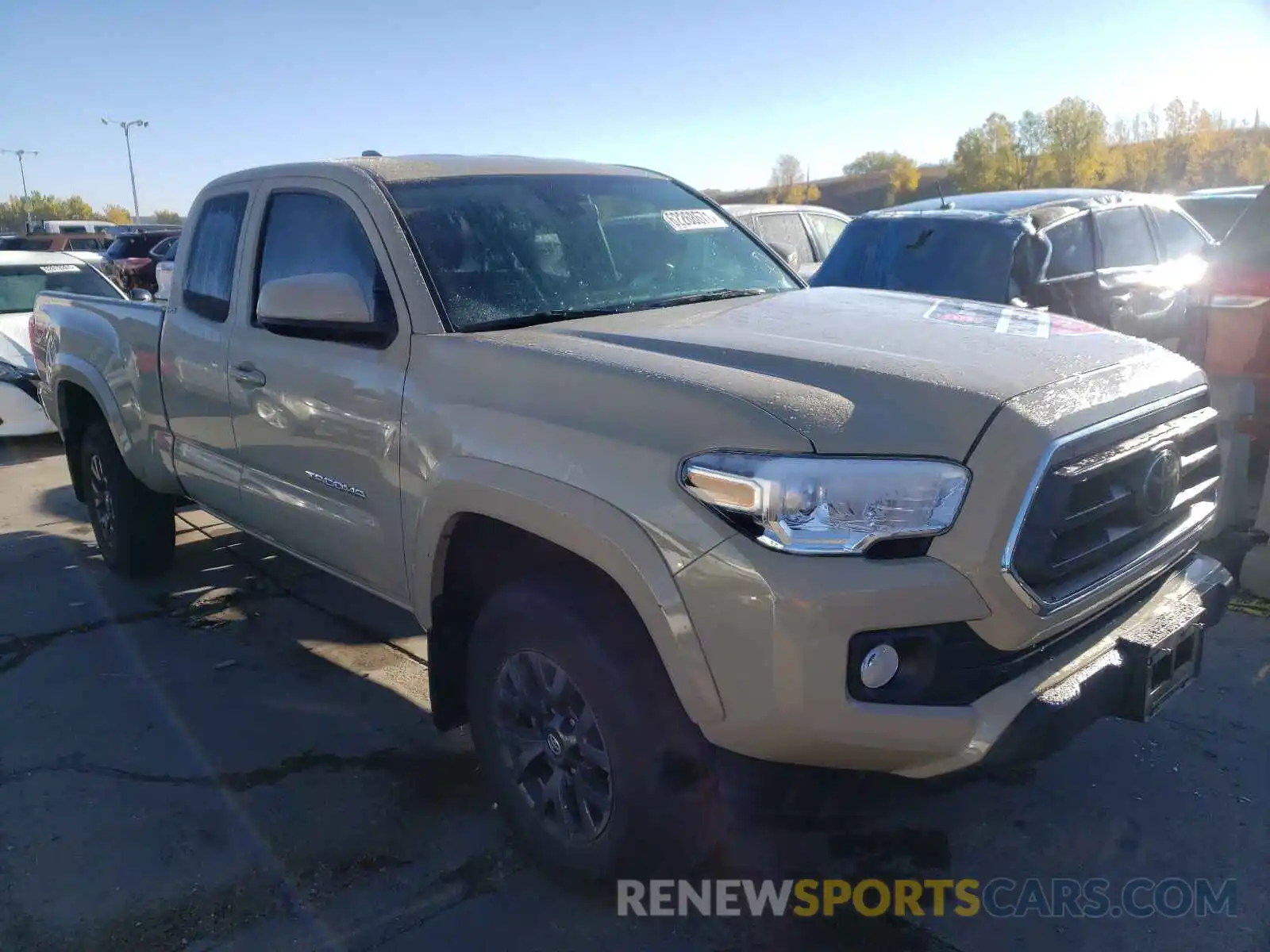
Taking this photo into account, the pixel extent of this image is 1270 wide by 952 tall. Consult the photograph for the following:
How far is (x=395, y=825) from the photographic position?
10.5ft

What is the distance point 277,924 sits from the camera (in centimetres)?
275

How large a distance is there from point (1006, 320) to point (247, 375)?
271cm

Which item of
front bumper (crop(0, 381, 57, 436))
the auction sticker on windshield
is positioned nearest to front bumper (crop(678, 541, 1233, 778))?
the auction sticker on windshield

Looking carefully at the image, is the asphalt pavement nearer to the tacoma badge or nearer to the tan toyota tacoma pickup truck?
the tan toyota tacoma pickup truck

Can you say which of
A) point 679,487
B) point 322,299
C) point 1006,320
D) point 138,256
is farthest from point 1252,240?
point 138,256

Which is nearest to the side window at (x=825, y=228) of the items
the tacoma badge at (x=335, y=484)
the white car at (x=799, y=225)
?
the white car at (x=799, y=225)

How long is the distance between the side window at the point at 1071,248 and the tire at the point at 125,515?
5528 mm

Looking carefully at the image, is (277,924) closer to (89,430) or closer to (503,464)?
(503,464)

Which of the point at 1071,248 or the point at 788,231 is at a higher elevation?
the point at 788,231

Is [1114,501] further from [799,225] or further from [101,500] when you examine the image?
[799,225]

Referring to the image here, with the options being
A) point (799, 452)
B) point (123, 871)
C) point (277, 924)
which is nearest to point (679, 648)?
point (799, 452)

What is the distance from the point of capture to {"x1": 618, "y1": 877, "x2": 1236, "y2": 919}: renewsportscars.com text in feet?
8.84

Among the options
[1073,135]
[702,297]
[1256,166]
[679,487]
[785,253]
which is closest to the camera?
[679,487]

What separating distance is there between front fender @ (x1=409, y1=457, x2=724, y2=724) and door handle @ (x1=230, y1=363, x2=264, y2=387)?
4.04 ft
